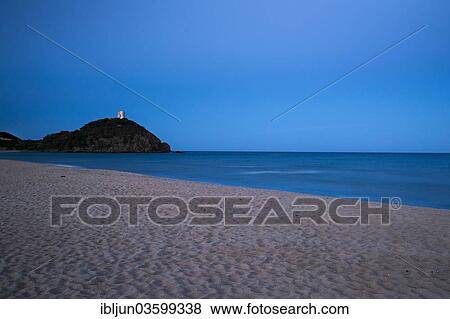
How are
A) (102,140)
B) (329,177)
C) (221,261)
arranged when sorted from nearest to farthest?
1. (221,261)
2. (329,177)
3. (102,140)

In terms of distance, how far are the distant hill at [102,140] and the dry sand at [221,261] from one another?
174 meters

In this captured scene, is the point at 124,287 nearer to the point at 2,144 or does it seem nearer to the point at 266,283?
the point at 266,283

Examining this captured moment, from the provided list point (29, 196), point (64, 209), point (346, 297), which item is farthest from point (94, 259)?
point (29, 196)

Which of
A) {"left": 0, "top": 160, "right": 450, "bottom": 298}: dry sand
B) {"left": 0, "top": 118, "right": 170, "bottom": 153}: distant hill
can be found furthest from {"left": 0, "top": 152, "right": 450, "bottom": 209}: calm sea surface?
{"left": 0, "top": 118, "right": 170, "bottom": 153}: distant hill

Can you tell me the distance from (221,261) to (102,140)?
17973cm

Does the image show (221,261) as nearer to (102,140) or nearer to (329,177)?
(329,177)

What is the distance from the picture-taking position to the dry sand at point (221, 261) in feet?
16.1

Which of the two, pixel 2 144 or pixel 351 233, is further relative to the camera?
pixel 2 144

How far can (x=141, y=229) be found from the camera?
27.7 ft

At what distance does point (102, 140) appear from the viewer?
175 m

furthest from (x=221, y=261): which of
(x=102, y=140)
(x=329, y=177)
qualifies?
(x=102, y=140)

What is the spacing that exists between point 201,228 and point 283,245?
7.57 ft

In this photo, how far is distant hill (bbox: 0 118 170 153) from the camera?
172 meters

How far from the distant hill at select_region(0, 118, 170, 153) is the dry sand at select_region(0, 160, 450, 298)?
174 metres
